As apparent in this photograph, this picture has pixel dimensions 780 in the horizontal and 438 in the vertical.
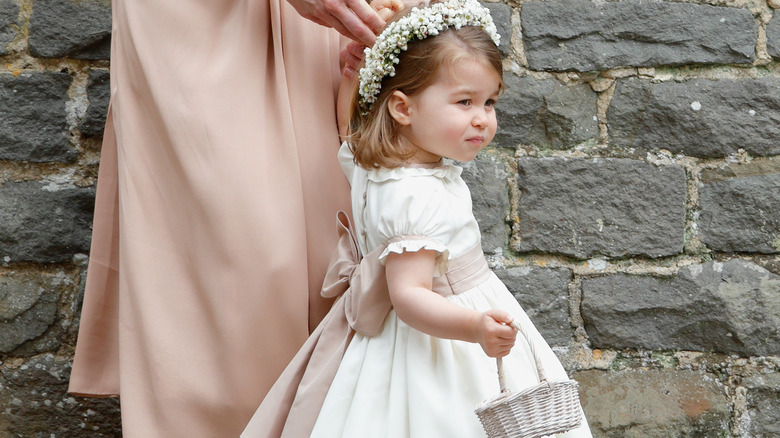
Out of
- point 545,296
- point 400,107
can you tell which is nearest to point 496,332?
point 400,107

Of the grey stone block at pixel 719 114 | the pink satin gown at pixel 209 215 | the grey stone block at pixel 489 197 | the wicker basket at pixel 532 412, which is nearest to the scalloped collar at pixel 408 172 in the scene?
the pink satin gown at pixel 209 215

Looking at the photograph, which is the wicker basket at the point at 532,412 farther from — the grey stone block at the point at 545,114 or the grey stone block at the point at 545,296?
the grey stone block at the point at 545,114

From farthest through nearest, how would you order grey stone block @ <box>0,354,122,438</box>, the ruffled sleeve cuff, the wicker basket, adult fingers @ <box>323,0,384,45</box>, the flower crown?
grey stone block @ <box>0,354,122,438</box> < adult fingers @ <box>323,0,384,45</box> < the flower crown < the ruffled sleeve cuff < the wicker basket

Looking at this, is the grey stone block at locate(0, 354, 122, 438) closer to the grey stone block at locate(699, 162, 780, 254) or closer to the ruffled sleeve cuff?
the ruffled sleeve cuff

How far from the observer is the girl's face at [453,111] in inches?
68.9

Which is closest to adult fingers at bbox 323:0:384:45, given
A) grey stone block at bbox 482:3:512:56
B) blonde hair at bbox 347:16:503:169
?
blonde hair at bbox 347:16:503:169

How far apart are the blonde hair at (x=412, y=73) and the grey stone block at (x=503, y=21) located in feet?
2.01

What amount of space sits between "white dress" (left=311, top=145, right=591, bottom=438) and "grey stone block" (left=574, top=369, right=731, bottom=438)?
59 cm

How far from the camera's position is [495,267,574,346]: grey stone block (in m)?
2.40

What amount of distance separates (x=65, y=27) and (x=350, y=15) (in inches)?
36.4

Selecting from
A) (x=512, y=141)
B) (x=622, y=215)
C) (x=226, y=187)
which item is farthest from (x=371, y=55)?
(x=622, y=215)

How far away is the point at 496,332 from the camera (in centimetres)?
153

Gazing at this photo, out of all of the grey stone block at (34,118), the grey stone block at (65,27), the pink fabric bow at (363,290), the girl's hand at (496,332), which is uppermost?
the grey stone block at (65,27)

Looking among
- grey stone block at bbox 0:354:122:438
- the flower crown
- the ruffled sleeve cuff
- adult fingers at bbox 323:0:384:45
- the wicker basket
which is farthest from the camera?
grey stone block at bbox 0:354:122:438
